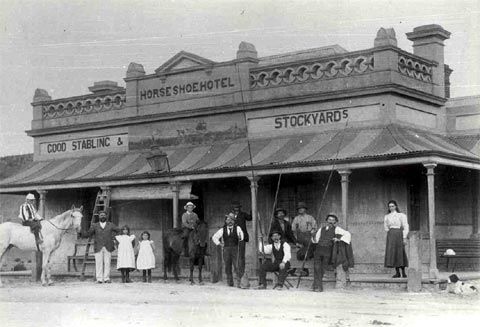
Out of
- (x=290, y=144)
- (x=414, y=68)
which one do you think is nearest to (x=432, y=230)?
(x=290, y=144)

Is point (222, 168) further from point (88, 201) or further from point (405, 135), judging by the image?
point (88, 201)

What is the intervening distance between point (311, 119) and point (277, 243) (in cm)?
459

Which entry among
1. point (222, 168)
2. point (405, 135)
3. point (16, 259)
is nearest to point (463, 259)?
point (405, 135)

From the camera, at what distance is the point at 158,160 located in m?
22.6

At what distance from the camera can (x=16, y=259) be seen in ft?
107

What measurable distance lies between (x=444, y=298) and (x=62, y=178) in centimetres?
1284

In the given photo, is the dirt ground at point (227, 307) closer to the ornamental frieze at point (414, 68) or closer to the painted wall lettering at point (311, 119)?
the painted wall lettering at point (311, 119)

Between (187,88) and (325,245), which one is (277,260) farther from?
(187,88)

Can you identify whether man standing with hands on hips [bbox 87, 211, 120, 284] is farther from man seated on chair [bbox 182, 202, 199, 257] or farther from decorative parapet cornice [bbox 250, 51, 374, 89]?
decorative parapet cornice [bbox 250, 51, 374, 89]

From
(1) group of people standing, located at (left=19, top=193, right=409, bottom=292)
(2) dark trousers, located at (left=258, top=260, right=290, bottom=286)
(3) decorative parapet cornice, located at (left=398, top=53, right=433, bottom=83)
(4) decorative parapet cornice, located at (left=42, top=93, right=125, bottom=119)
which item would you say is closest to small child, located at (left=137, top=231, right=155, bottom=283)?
(1) group of people standing, located at (left=19, top=193, right=409, bottom=292)

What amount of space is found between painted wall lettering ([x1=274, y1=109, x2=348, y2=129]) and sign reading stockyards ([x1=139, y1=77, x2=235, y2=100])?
1831 millimetres

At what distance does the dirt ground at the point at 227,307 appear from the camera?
12359 mm

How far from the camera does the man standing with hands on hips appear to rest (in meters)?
20.8

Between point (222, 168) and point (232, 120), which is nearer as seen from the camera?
point (222, 168)
